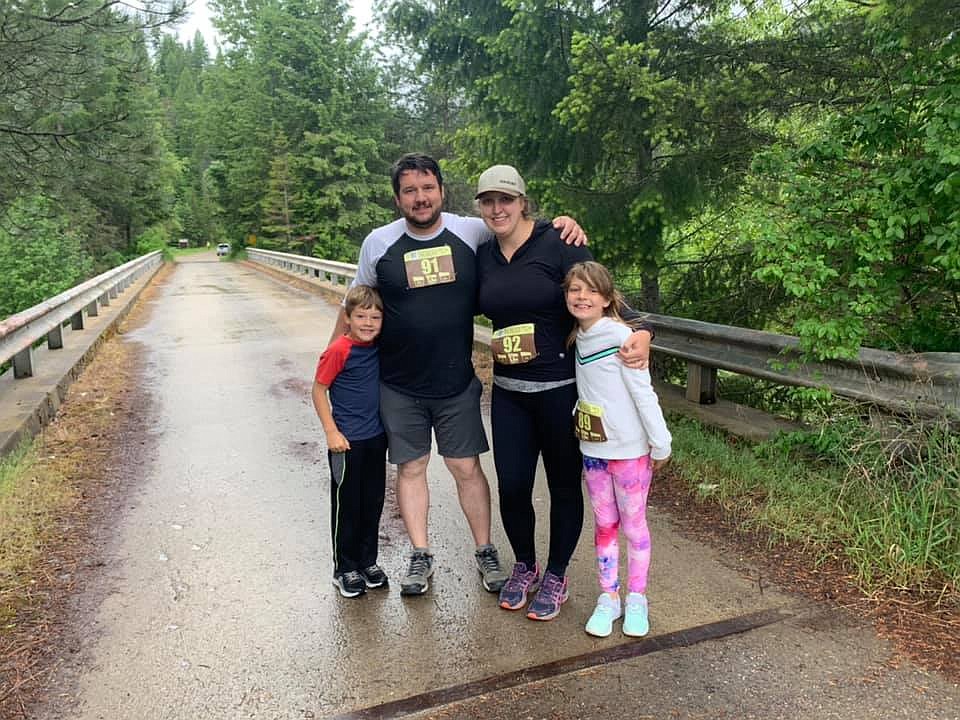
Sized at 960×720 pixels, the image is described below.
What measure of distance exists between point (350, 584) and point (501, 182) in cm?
198

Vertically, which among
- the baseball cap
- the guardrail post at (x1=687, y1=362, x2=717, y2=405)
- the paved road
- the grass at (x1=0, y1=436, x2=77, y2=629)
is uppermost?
the baseball cap

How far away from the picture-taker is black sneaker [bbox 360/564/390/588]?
3.64 m

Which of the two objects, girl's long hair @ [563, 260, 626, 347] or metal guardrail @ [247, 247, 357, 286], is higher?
girl's long hair @ [563, 260, 626, 347]

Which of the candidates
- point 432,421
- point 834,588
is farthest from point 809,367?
point 432,421

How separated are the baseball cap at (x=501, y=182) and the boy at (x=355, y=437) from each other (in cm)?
72

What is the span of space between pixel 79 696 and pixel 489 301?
7.19 feet

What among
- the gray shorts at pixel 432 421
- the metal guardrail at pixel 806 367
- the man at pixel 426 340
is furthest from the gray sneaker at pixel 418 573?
the metal guardrail at pixel 806 367

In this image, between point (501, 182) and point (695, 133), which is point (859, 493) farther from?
point (695, 133)

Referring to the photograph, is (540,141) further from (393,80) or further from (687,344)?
(393,80)

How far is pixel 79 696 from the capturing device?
9.16 feet

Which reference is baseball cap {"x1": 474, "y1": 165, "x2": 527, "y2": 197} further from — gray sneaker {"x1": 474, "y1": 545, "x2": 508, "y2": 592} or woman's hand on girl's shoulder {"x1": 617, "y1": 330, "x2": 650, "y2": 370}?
gray sneaker {"x1": 474, "y1": 545, "x2": 508, "y2": 592}

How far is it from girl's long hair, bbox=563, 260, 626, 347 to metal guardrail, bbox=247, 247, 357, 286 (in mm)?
9858

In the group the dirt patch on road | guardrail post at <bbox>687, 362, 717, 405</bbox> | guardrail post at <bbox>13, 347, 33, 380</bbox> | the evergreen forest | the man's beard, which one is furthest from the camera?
guardrail post at <bbox>13, 347, 33, 380</bbox>

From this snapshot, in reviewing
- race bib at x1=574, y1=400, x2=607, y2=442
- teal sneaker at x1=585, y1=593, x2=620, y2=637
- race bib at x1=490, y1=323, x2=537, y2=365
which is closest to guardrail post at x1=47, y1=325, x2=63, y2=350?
race bib at x1=490, y1=323, x2=537, y2=365
